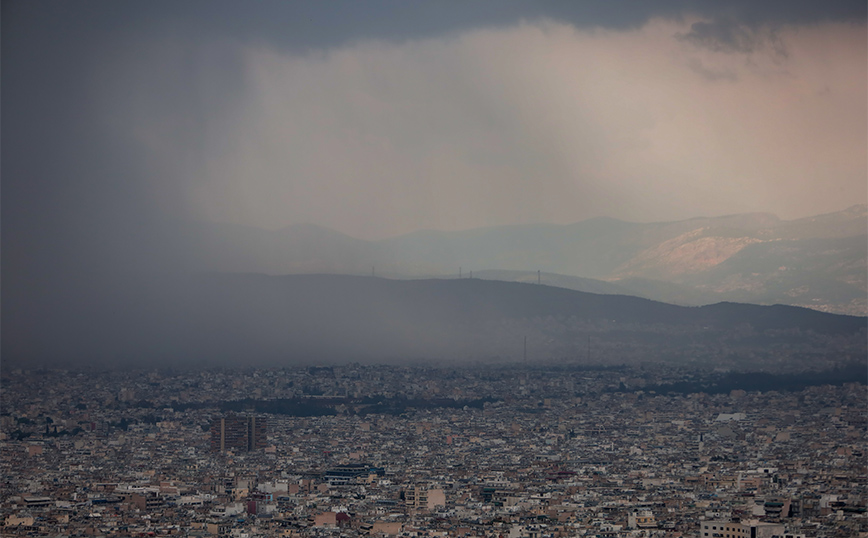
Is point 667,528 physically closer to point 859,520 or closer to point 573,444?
point 859,520

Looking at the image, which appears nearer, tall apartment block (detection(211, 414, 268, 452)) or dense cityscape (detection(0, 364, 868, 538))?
dense cityscape (detection(0, 364, 868, 538))

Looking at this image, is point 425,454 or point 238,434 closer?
point 425,454

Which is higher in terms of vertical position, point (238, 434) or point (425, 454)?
point (238, 434)

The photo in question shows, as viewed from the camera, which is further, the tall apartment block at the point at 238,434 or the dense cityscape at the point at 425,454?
the tall apartment block at the point at 238,434

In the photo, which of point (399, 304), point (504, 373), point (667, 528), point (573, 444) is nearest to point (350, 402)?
point (504, 373)
